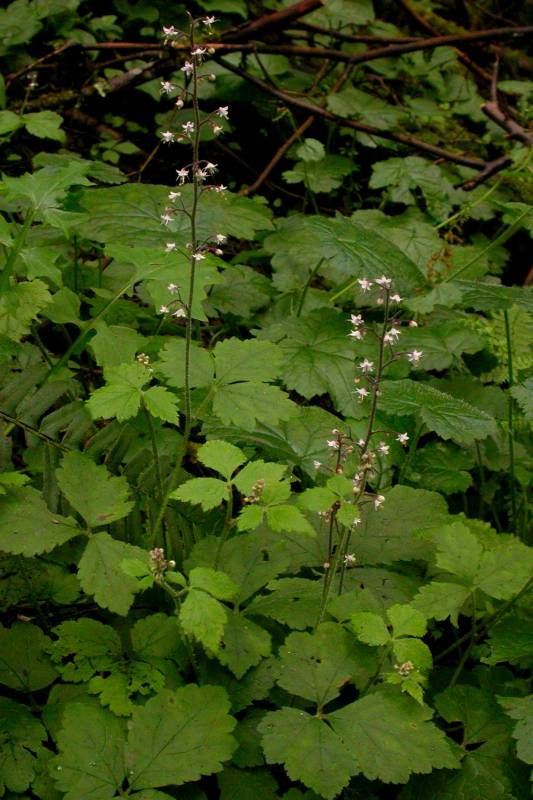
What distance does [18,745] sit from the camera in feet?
5.47

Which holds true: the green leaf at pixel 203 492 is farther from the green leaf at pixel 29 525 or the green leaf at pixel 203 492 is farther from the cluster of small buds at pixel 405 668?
the cluster of small buds at pixel 405 668

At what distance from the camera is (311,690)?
172 cm

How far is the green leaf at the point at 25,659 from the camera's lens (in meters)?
1.81

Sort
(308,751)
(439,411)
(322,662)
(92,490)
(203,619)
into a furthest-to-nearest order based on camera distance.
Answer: (439,411) < (92,490) < (322,662) < (308,751) < (203,619)

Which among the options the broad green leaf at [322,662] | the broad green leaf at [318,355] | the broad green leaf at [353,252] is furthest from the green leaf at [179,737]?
the broad green leaf at [353,252]

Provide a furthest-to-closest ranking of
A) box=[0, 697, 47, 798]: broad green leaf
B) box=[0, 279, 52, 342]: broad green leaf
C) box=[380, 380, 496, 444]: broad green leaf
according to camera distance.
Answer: box=[380, 380, 496, 444]: broad green leaf → box=[0, 279, 52, 342]: broad green leaf → box=[0, 697, 47, 798]: broad green leaf

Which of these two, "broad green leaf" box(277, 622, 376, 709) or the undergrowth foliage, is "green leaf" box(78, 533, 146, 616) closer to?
the undergrowth foliage

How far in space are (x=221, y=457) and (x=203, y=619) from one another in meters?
0.42

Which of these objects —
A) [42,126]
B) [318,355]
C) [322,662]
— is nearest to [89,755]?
[322,662]

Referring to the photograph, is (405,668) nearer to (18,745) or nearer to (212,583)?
(212,583)

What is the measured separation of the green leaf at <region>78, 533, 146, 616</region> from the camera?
172cm

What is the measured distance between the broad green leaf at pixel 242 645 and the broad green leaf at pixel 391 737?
0.73 feet

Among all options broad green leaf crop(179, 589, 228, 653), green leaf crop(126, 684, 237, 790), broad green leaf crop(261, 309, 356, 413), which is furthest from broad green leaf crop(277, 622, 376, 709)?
broad green leaf crop(261, 309, 356, 413)

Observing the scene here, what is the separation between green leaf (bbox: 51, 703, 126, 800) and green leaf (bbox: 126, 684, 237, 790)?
0.04m
